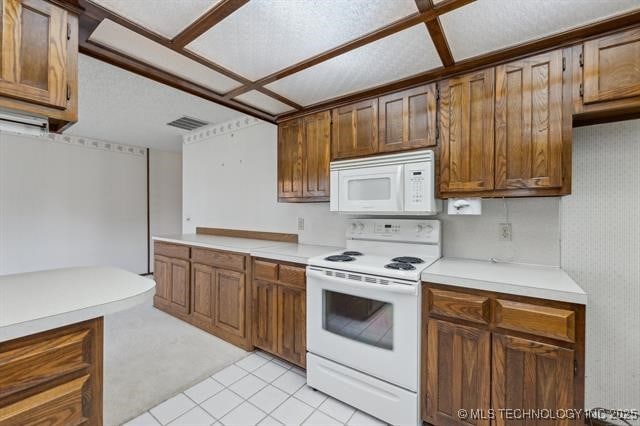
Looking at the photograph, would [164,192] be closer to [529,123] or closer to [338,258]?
[338,258]

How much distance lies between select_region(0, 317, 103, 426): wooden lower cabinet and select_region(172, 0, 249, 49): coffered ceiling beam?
153 cm

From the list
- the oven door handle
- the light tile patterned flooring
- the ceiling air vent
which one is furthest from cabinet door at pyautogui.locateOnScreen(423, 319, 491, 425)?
the ceiling air vent

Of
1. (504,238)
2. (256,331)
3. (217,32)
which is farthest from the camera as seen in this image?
(256,331)

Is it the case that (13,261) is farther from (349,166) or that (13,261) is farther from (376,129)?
(376,129)

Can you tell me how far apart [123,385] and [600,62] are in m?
3.71

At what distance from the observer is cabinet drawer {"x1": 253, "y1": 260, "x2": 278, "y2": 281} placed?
2406 millimetres

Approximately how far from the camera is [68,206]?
14.3ft

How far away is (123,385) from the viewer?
2127 millimetres

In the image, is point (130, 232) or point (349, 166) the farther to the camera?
point (130, 232)

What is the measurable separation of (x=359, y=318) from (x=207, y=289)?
5.96ft

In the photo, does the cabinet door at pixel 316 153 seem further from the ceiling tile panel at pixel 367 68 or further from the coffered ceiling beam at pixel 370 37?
the coffered ceiling beam at pixel 370 37

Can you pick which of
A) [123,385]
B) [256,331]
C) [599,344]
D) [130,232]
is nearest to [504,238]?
[599,344]

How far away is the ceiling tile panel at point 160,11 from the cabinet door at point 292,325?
6.22 ft

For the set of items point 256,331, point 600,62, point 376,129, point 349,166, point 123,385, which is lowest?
point 123,385
